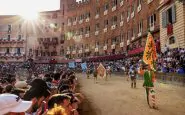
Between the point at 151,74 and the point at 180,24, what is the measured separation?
12.2 m

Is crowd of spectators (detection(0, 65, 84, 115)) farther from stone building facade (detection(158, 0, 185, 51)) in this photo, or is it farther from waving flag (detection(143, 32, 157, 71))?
stone building facade (detection(158, 0, 185, 51))

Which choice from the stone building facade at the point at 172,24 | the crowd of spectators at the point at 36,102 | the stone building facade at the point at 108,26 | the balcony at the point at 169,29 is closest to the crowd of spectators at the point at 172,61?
the stone building facade at the point at 172,24

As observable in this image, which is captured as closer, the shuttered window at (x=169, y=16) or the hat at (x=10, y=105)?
the hat at (x=10, y=105)

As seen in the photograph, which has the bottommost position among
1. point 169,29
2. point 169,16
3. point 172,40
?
point 172,40

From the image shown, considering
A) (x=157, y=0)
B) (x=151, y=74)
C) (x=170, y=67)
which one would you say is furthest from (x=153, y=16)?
(x=151, y=74)

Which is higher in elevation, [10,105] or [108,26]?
[108,26]

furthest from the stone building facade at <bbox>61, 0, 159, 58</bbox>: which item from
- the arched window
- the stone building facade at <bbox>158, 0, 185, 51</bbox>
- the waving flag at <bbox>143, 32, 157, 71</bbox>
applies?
the waving flag at <bbox>143, 32, 157, 71</bbox>

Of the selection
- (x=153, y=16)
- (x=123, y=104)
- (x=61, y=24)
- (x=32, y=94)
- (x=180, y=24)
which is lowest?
(x=123, y=104)

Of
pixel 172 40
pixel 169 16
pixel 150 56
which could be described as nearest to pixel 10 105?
pixel 150 56

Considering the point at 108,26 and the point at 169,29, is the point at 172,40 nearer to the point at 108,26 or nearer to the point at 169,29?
the point at 169,29

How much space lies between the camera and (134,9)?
44.4 metres

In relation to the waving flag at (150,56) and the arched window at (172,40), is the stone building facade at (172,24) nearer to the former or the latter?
the arched window at (172,40)

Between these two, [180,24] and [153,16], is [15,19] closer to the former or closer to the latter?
[153,16]

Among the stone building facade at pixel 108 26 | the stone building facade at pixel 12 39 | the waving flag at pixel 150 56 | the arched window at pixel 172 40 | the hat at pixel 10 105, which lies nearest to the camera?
the hat at pixel 10 105
